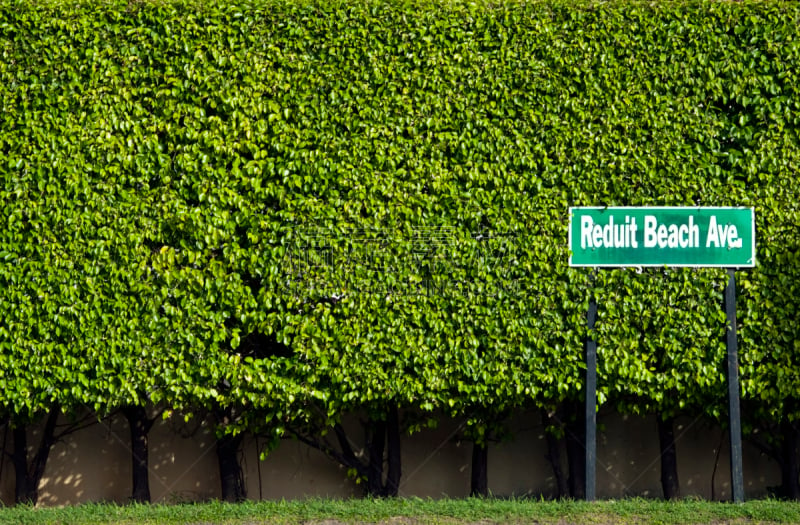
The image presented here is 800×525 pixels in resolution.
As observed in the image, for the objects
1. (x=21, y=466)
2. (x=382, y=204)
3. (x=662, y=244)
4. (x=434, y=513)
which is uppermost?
(x=382, y=204)

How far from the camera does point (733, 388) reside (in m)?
6.22

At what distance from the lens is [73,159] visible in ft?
20.9

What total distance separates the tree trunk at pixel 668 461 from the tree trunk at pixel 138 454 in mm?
4652

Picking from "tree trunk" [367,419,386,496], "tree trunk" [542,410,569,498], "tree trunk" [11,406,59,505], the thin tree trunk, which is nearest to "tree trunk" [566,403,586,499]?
"tree trunk" [542,410,569,498]

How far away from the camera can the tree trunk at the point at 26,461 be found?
24.3 ft

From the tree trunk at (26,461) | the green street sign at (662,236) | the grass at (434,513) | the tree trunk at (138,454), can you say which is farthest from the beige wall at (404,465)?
the green street sign at (662,236)

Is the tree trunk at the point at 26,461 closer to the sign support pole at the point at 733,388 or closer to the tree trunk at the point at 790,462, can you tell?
the sign support pole at the point at 733,388

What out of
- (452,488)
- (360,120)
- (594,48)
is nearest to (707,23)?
(594,48)

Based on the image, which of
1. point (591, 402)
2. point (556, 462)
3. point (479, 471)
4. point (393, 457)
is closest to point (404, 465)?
point (393, 457)

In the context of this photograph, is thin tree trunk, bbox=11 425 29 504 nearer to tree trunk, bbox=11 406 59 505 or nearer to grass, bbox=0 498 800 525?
tree trunk, bbox=11 406 59 505

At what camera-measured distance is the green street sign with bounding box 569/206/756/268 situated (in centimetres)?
630

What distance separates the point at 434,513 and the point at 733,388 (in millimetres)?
2471

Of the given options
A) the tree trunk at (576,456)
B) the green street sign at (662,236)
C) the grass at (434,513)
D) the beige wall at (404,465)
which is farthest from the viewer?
the beige wall at (404,465)

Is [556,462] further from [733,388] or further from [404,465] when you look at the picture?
[733,388]
